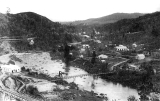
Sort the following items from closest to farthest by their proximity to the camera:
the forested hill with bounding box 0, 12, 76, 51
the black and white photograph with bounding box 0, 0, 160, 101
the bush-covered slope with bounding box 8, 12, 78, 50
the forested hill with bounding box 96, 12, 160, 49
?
the black and white photograph with bounding box 0, 0, 160, 101
the forested hill with bounding box 96, 12, 160, 49
the forested hill with bounding box 0, 12, 76, 51
the bush-covered slope with bounding box 8, 12, 78, 50

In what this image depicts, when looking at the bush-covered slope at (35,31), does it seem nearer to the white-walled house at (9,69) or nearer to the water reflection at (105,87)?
the white-walled house at (9,69)

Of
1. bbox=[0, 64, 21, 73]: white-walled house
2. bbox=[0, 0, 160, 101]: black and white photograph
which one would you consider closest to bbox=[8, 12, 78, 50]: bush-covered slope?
bbox=[0, 0, 160, 101]: black and white photograph

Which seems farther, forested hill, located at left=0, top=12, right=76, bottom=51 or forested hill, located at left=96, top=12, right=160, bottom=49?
forested hill, located at left=0, top=12, right=76, bottom=51

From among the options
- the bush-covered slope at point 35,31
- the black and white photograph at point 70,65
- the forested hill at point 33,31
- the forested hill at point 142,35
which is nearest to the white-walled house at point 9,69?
the black and white photograph at point 70,65

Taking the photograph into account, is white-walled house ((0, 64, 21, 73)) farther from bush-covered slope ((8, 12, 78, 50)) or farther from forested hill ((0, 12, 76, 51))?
bush-covered slope ((8, 12, 78, 50))

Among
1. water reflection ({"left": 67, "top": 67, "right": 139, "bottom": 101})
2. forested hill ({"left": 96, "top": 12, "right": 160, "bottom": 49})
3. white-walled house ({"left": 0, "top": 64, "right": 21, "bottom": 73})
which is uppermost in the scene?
forested hill ({"left": 96, "top": 12, "right": 160, "bottom": 49})

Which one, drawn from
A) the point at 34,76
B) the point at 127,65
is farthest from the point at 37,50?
the point at 127,65
